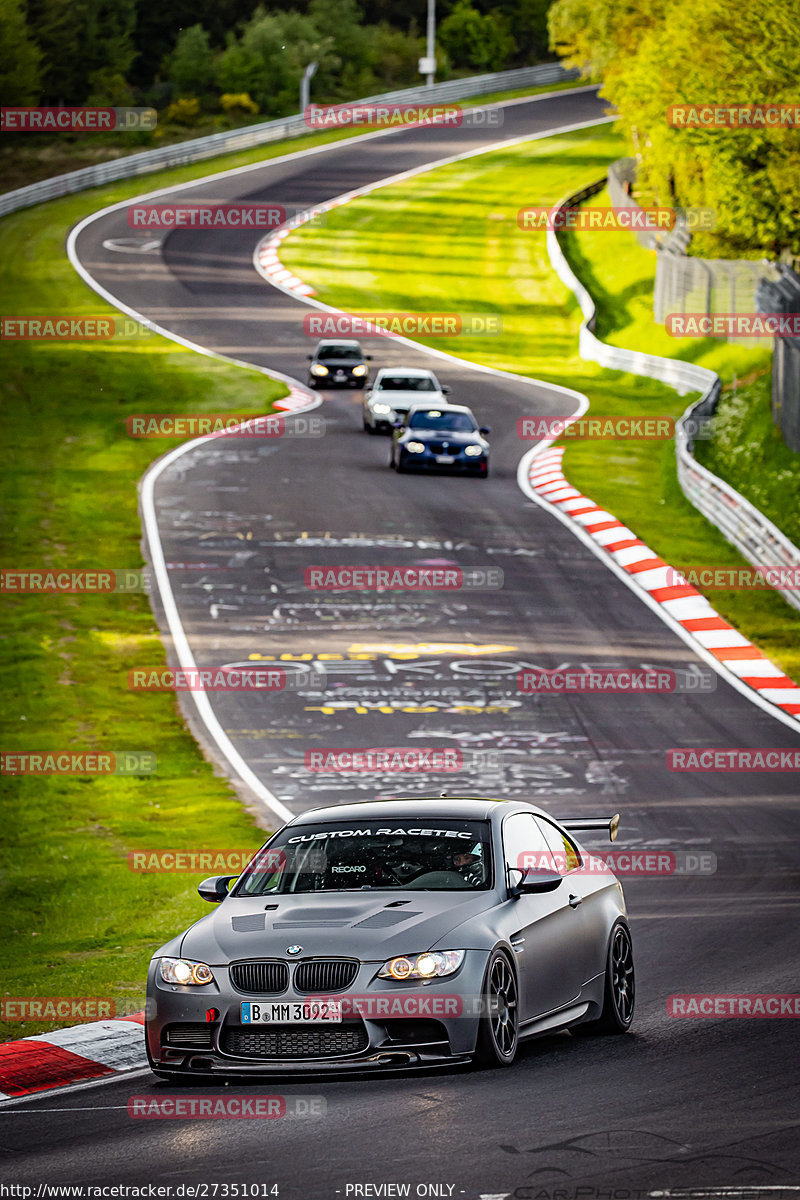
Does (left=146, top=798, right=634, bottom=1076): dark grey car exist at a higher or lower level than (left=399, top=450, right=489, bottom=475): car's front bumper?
higher

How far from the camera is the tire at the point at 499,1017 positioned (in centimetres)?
836

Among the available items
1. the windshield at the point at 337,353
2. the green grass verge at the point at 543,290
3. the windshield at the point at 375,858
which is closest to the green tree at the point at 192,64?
the green grass verge at the point at 543,290

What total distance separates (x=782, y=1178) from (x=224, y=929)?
3140mm

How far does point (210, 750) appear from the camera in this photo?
20125 millimetres

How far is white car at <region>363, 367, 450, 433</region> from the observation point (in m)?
37.8

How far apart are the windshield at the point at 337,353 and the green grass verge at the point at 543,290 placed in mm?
3479

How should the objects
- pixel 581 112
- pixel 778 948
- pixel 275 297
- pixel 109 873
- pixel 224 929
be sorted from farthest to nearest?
pixel 581 112 < pixel 275 297 < pixel 109 873 < pixel 778 948 < pixel 224 929

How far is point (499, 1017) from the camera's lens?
8.57 meters

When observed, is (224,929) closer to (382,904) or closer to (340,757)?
(382,904)

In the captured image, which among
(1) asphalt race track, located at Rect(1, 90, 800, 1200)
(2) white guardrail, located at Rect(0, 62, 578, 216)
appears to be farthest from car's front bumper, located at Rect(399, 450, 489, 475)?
(2) white guardrail, located at Rect(0, 62, 578, 216)

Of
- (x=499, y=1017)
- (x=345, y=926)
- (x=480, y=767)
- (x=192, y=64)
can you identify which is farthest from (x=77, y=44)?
(x=499, y=1017)

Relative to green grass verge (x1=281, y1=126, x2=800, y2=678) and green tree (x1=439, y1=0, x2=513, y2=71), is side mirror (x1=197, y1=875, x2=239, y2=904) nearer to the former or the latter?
green grass verge (x1=281, y1=126, x2=800, y2=678)

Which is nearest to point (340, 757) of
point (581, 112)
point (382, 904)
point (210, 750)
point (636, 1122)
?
point (210, 750)

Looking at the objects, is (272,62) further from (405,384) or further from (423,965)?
(423,965)
